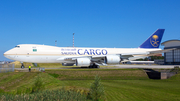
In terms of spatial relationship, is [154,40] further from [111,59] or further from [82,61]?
[82,61]

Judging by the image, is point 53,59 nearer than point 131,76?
No

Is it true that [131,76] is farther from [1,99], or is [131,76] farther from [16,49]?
[16,49]

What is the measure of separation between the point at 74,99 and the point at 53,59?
940 inches

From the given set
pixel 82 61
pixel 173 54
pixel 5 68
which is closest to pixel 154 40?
pixel 82 61

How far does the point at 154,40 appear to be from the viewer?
39938 mm

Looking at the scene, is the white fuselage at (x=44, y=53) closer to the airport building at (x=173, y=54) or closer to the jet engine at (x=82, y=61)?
the jet engine at (x=82, y=61)

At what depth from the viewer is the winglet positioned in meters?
39.8

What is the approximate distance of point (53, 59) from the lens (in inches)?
1287

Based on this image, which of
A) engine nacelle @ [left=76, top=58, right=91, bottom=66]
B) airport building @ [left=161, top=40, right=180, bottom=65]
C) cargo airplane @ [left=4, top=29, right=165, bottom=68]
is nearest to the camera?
engine nacelle @ [left=76, top=58, right=91, bottom=66]

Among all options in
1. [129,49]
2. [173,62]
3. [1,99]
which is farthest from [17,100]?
[173,62]

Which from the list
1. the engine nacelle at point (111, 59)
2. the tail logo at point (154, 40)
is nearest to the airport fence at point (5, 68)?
the engine nacelle at point (111, 59)

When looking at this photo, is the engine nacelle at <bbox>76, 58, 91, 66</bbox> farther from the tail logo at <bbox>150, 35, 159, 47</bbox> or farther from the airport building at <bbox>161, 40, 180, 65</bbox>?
the airport building at <bbox>161, 40, 180, 65</bbox>

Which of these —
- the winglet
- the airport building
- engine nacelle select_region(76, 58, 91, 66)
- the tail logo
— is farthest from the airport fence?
the airport building

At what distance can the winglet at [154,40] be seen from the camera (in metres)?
39.8
